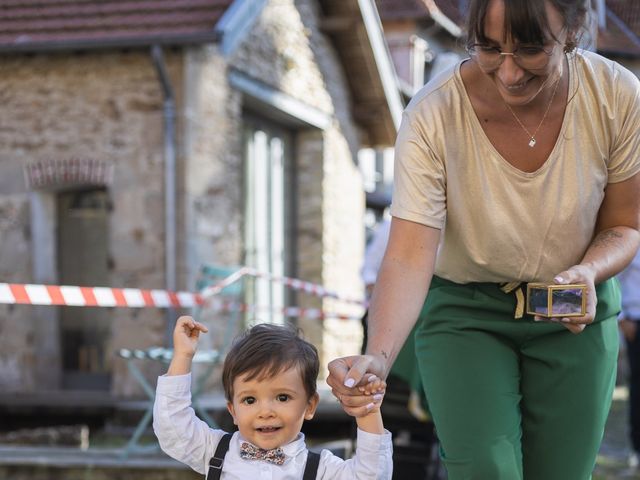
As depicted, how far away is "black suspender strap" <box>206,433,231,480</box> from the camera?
286 cm

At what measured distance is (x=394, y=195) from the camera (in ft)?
9.14

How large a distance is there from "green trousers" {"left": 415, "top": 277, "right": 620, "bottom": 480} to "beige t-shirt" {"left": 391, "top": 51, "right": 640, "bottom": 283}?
152 mm

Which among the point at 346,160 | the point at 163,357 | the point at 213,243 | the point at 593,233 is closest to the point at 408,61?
the point at 346,160

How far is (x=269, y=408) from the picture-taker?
9.32 ft

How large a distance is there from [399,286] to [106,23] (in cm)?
797

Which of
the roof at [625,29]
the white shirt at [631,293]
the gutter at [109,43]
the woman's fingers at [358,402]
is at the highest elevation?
the roof at [625,29]

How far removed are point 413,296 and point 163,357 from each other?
489cm

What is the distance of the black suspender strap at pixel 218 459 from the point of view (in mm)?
2863

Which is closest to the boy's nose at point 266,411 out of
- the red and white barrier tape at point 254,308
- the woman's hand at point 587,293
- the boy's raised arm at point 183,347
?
the boy's raised arm at point 183,347

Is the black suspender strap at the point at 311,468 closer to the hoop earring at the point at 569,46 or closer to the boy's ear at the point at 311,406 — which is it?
the boy's ear at the point at 311,406

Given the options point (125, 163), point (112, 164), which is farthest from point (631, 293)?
point (112, 164)

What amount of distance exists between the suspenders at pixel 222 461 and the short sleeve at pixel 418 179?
2.15 feet

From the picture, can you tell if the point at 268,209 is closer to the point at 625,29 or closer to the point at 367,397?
the point at 367,397

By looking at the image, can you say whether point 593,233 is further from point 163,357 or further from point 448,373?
point 163,357
